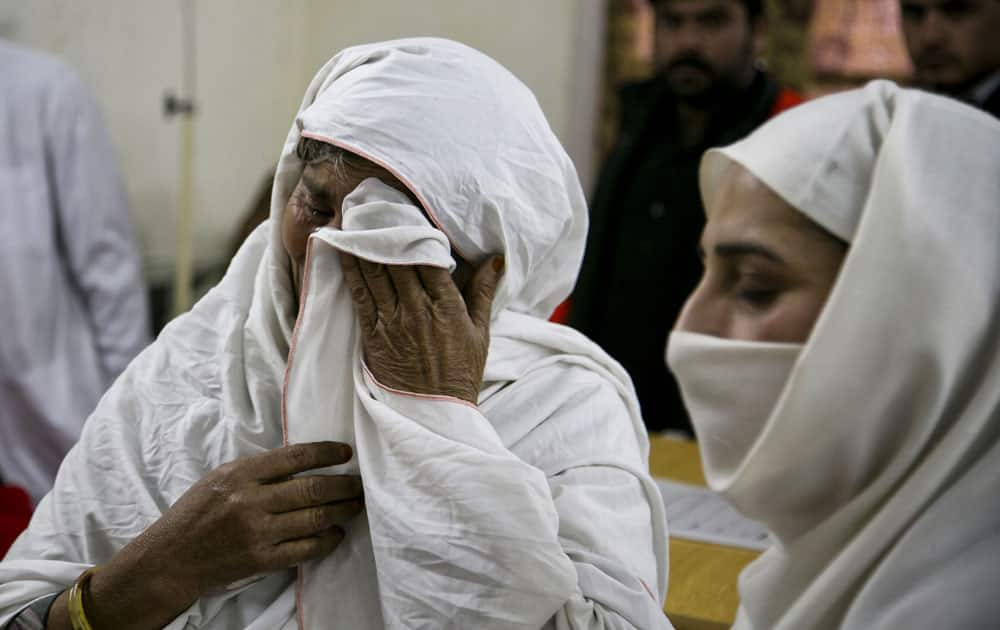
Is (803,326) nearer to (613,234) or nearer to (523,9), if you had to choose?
(613,234)

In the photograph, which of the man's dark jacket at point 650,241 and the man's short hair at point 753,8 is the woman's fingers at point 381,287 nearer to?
the man's dark jacket at point 650,241

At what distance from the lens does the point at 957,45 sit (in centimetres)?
288

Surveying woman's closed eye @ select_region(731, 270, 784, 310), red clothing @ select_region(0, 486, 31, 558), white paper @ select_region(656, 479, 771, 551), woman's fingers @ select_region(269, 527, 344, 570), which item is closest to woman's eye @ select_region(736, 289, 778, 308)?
woman's closed eye @ select_region(731, 270, 784, 310)

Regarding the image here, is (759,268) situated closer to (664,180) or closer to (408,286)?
(408,286)

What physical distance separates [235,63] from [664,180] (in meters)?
1.89

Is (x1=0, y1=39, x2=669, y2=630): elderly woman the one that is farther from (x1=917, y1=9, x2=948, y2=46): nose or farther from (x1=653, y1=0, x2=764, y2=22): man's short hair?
(x1=653, y1=0, x2=764, y2=22): man's short hair

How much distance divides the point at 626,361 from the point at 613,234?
0.40 metres

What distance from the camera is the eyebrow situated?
1038 mm

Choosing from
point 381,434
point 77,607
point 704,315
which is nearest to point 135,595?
point 77,607

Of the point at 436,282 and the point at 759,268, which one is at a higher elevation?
the point at 759,268

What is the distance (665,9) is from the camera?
3.32 m

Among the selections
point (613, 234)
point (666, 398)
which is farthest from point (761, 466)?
point (613, 234)

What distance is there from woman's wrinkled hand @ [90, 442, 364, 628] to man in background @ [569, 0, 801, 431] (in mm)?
1709

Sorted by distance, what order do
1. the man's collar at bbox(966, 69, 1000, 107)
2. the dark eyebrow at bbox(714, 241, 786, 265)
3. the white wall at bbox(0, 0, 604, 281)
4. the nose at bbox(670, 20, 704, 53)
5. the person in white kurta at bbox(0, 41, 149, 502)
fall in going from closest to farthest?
the dark eyebrow at bbox(714, 241, 786, 265) < the man's collar at bbox(966, 69, 1000, 107) < the nose at bbox(670, 20, 704, 53) < the person in white kurta at bbox(0, 41, 149, 502) < the white wall at bbox(0, 0, 604, 281)
